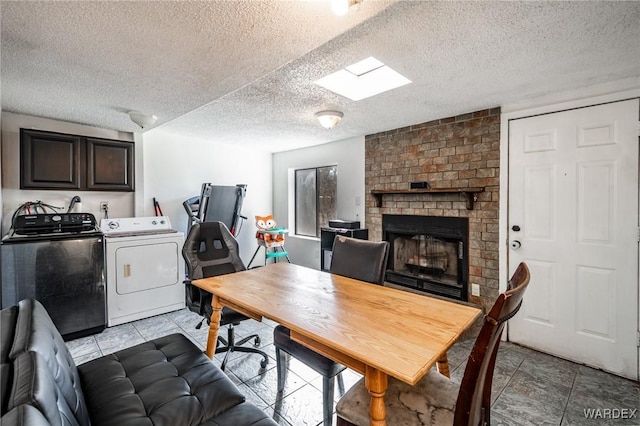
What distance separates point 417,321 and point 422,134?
2641mm

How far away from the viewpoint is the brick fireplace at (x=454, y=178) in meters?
2.91

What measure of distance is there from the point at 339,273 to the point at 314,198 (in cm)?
286

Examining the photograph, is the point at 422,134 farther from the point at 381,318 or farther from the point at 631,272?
the point at 381,318

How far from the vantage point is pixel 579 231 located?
7.98ft

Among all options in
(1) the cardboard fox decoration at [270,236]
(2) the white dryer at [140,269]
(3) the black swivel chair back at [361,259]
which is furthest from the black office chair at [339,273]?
(1) the cardboard fox decoration at [270,236]

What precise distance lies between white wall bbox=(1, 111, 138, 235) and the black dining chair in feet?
12.8


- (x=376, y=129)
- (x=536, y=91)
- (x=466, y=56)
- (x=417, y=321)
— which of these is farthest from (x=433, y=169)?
(x=417, y=321)

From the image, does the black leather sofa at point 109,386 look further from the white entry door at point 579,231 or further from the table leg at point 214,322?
the white entry door at point 579,231

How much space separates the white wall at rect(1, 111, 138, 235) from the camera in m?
3.05

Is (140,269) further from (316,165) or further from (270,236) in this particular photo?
(316,165)

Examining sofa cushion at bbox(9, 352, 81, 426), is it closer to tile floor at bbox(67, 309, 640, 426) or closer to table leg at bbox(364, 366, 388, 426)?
table leg at bbox(364, 366, 388, 426)

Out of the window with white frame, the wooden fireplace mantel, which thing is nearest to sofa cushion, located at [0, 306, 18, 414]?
the wooden fireplace mantel

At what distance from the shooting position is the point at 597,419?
1.80m

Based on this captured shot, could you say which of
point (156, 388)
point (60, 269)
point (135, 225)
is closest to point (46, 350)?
point (156, 388)
